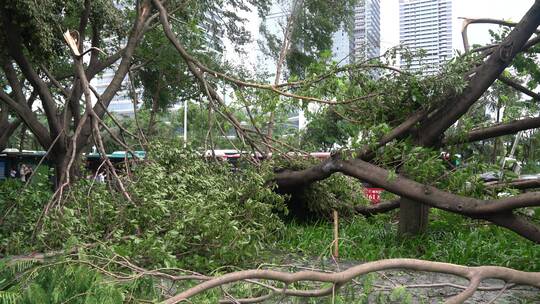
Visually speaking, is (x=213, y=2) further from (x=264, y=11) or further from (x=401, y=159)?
(x=401, y=159)

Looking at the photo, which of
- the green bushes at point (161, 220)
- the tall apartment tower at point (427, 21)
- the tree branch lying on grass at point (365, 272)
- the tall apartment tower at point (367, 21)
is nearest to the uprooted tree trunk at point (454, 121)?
the green bushes at point (161, 220)

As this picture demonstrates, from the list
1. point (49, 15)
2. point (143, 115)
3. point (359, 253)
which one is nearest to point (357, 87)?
point (359, 253)

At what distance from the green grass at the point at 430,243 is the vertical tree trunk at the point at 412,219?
Result: 0.44 feet

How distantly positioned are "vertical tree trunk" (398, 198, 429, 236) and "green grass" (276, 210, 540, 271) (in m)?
0.13

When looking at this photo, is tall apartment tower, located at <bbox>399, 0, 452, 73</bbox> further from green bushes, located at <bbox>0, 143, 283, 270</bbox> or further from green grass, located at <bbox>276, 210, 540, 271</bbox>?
green bushes, located at <bbox>0, 143, 283, 270</bbox>

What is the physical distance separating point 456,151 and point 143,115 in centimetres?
2346

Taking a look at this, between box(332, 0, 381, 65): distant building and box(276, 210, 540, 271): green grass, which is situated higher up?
box(332, 0, 381, 65): distant building

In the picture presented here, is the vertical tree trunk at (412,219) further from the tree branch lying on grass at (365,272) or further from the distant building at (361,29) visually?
the tree branch lying on grass at (365,272)

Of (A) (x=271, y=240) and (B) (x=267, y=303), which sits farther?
(A) (x=271, y=240)

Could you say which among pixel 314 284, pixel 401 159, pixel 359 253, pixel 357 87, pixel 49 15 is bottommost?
pixel 359 253

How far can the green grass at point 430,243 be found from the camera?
238 inches

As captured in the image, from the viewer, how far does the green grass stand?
6.05m

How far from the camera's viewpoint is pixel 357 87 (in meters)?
6.37

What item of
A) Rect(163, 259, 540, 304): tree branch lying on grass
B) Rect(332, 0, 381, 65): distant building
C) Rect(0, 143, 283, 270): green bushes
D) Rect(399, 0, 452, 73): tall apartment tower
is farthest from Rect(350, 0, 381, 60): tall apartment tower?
Rect(163, 259, 540, 304): tree branch lying on grass
